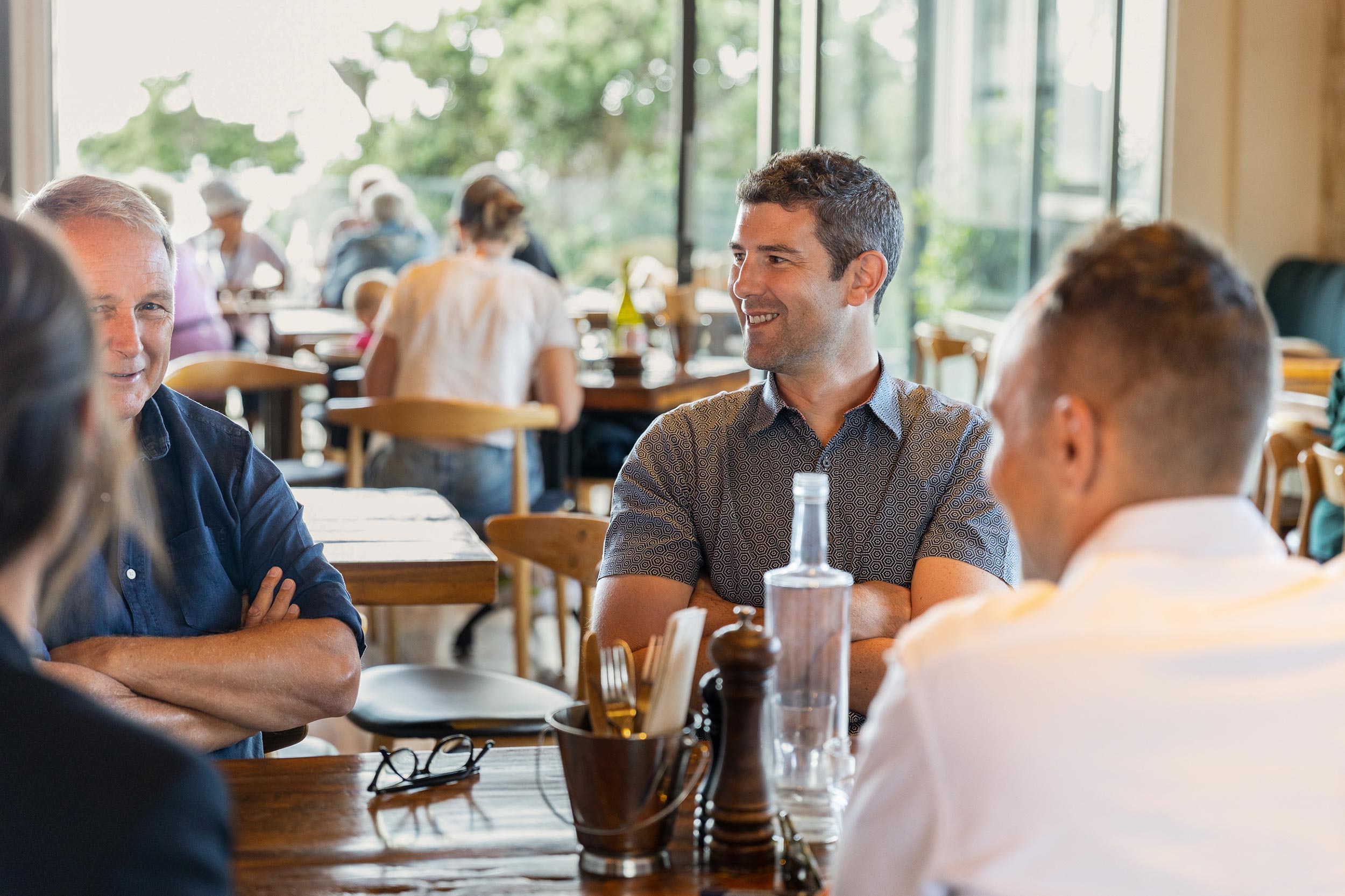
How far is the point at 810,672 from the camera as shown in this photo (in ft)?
4.12

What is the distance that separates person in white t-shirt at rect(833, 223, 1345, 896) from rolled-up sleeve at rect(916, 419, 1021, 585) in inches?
38.3

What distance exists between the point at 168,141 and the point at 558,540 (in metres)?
16.2

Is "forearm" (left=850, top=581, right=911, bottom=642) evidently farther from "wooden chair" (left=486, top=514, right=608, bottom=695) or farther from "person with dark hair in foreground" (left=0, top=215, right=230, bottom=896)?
"person with dark hair in foreground" (left=0, top=215, right=230, bottom=896)

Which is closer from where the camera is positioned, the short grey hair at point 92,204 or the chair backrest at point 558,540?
the short grey hair at point 92,204

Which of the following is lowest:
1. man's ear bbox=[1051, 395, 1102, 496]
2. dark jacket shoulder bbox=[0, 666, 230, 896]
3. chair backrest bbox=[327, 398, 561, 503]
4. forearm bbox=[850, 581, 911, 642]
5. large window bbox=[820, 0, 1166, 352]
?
forearm bbox=[850, 581, 911, 642]

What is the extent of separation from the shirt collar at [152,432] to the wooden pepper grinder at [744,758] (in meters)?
0.93

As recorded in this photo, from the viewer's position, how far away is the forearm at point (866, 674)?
69.9 inches

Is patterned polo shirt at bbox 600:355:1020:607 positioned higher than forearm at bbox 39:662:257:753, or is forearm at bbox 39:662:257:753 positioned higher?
patterned polo shirt at bbox 600:355:1020:607

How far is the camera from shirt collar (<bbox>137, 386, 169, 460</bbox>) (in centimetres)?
177

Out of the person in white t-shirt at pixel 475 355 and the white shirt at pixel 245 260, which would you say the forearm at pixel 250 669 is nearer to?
the person in white t-shirt at pixel 475 355

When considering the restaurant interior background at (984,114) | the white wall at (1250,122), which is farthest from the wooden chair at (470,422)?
the white wall at (1250,122)

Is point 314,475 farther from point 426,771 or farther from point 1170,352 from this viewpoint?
point 1170,352

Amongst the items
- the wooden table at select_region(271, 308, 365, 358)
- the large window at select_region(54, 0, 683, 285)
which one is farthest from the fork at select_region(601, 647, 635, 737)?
the large window at select_region(54, 0, 683, 285)

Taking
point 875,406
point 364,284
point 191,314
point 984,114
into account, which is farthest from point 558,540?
point 984,114
